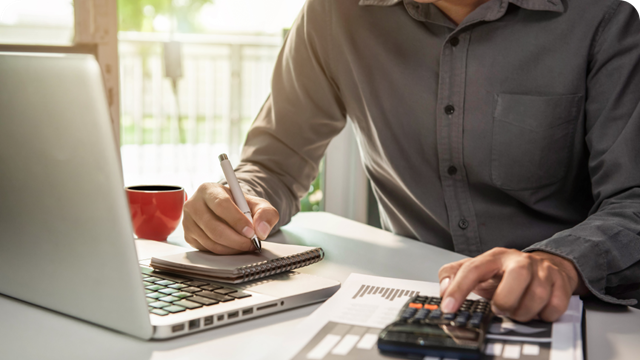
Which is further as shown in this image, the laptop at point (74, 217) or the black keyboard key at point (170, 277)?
the black keyboard key at point (170, 277)

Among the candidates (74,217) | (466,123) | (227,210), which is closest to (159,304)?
(74,217)

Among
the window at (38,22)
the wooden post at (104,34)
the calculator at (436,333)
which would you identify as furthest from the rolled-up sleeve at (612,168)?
the window at (38,22)

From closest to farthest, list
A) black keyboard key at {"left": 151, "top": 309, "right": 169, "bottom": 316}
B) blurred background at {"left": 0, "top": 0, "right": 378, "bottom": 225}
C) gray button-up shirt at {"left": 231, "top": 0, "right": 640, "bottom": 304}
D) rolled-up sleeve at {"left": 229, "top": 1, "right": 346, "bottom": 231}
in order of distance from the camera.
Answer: black keyboard key at {"left": 151, "top": 309, "right": 169, "bottom": 316}, gray button-up shirt at {"left": 231, "top": 0, "right": 640, "bottom": 304}, rolled-up sleeve at {"left": 229, "top": 1, "right": 346, "bottom": 231}, blurred background at {"left": 0, "top": 0, "right": 378, "bottom": 225}

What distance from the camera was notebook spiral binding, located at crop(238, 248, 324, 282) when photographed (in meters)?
0.70

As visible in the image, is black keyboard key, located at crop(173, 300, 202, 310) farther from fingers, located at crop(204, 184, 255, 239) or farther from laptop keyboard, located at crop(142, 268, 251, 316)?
fingers, located at crop(204, 184, 255, 239)

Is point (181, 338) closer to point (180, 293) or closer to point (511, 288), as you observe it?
point (180, 293)

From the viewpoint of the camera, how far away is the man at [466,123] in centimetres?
87

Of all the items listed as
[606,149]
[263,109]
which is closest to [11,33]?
[263,109]

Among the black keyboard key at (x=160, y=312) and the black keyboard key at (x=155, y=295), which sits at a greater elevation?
the black keyboard key at (x=160, y=312)

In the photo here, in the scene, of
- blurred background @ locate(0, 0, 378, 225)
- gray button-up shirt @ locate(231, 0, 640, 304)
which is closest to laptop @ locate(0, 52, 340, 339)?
gray button-up shirt @ locate(231, 0, 640, 304)

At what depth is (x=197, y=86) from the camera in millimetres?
2484

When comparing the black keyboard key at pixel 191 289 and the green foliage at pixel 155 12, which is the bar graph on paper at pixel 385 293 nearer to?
the black keyboard key at pixel 191 289

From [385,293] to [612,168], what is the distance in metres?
0.46

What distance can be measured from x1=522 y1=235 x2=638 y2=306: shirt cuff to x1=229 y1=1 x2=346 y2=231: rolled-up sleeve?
60cm
